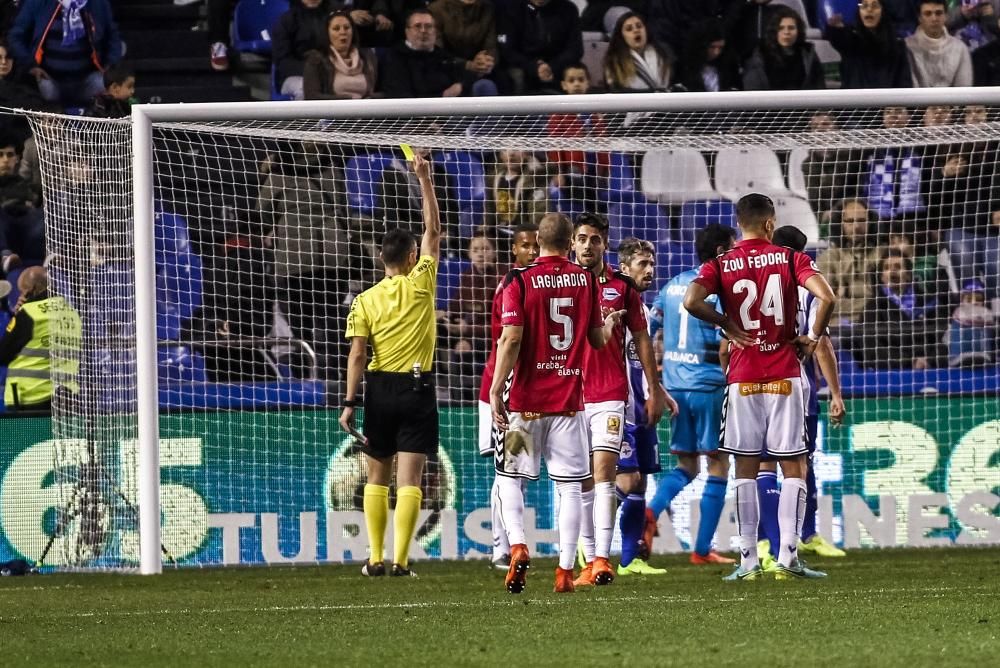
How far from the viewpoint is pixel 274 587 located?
10391 millimetres

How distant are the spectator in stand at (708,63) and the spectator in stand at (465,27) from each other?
1958 mm

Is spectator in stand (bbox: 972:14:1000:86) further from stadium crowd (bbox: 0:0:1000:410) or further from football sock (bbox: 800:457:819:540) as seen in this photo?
football sock (bbox: 800:457:819:540)

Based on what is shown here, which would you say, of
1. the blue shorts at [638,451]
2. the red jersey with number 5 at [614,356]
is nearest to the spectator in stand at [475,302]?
the blue shorts at [638,451]

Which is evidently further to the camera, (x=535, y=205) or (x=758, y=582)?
(x=535, y=205)

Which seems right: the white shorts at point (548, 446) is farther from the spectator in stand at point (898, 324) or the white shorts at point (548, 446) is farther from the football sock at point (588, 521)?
the spectator in stand at point (898, 324)

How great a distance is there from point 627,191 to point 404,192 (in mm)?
1882

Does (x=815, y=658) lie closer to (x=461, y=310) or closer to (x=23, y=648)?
(x=23, y=648)

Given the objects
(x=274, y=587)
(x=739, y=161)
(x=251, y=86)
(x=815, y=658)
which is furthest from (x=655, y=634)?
(x=251, y=86)

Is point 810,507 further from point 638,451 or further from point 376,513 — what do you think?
point 376,513

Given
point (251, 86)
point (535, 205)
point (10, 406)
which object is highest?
point (251, 86)

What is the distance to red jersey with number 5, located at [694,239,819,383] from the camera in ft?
30.2

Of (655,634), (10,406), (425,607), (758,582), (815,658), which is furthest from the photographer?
(10,406)

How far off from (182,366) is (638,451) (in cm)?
393

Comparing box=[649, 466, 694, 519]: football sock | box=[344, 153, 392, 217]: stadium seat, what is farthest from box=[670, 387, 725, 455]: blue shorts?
box=[344, 153, 392, 217]: stadium seat
